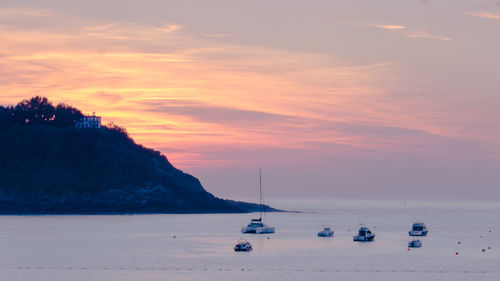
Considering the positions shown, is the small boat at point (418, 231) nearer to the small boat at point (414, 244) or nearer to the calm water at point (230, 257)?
the calm water at point (230, 257)

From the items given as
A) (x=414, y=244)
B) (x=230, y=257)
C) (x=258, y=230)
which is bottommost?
(x=230, y=257)

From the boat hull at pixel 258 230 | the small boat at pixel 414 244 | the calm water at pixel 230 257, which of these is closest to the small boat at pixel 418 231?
the calm water at pixel 230 257

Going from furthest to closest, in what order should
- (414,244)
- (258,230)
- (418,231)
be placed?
(258,230)
(418,231)
(414,244)

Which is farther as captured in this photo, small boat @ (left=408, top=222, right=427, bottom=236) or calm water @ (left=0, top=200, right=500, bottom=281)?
small boat @ (left=408, top=222, right=427, bottom=236)

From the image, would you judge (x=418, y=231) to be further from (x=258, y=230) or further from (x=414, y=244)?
(x=258, y=230)

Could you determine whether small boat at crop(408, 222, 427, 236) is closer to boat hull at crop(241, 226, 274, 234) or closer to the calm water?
the calm water

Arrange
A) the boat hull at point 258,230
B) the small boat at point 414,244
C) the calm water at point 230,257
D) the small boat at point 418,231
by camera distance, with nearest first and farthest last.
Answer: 1. the calm water at point 230,257
2. the small boat at point 414,244
3. the small boat at point 418,231
4. the boat hull at point 258,230

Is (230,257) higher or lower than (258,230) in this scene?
lower

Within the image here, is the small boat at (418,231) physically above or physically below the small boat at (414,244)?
above

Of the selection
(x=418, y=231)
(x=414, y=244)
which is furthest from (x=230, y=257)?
(x=418, y=231)

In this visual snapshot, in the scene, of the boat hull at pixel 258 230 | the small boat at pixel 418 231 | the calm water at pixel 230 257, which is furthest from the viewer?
the boat hull at pixel 258 230

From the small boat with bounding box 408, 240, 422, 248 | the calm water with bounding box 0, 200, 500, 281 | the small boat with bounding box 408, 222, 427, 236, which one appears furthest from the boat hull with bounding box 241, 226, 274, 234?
the small boat with bounding box 408, 240, 422, 248

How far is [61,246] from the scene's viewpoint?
14788 cm

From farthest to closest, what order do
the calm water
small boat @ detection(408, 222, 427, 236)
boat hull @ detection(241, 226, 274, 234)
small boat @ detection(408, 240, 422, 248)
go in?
boat hull @ detection(241, 226, 274, 234) → small boat @ detection(408, 222, 427, 236) → small boat @ detection(408, 240, 422, 248) → the calm water
